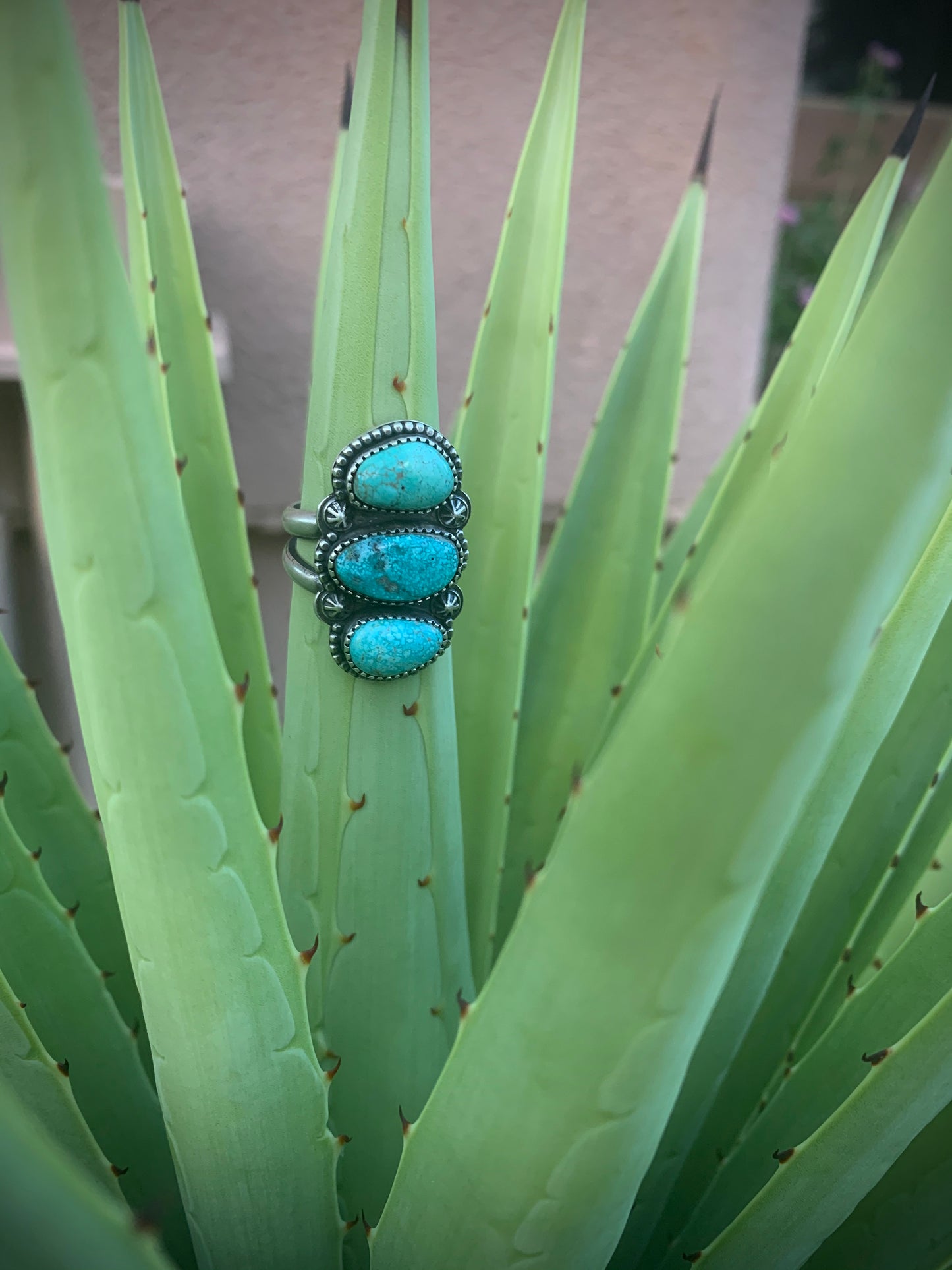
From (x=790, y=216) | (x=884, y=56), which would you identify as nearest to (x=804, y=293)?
(x=790, y=216)

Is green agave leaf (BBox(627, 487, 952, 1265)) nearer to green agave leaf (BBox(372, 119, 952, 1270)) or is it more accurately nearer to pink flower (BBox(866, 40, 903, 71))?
green agave leaf (BBox(372, 119, 952, 1270))

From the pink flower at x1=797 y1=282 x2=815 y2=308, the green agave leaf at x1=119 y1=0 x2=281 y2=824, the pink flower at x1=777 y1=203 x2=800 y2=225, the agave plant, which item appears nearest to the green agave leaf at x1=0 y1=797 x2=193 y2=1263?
the agave plant

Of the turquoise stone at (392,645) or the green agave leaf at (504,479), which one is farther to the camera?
the green agave leaf at (504,479)

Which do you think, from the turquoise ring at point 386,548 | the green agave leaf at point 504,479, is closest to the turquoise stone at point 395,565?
the turquoise ring at point 386,548

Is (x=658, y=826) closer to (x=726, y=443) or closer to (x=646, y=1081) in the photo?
(x=646, y=1081)

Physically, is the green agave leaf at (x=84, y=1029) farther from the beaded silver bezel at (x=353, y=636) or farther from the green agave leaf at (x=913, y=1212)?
the green agave leaf at (x=913, y=1212)

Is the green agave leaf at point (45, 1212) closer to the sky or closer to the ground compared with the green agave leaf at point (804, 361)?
closer to the ground

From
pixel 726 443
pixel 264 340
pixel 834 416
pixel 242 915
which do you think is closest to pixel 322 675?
pixel 242 915
